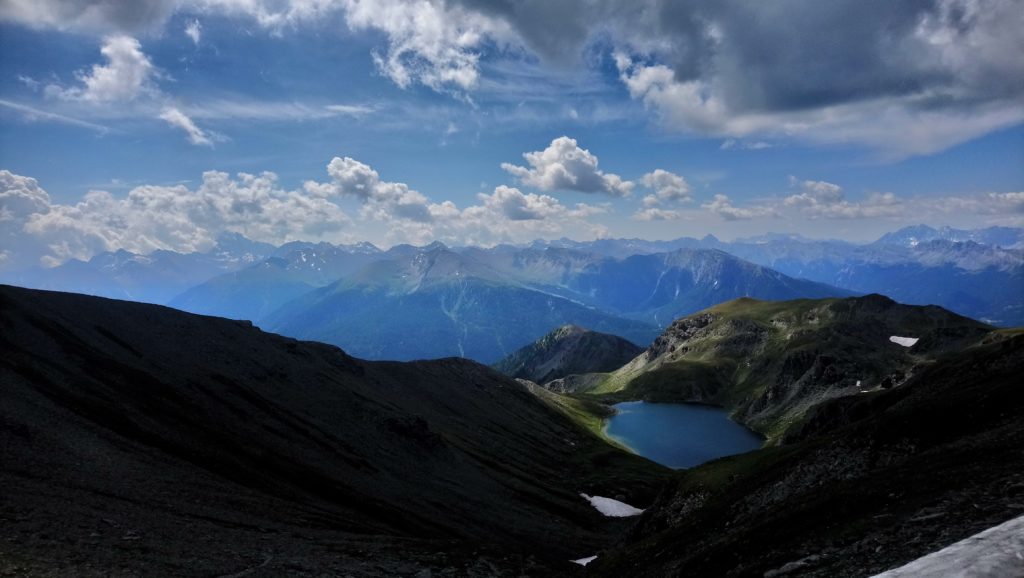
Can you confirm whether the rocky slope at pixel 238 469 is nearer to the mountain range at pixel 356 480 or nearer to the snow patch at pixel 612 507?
the mountain range at pixel 356 480

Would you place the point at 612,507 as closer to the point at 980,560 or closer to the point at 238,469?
the point at 238,469

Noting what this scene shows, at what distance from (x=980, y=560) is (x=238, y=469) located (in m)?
76.8

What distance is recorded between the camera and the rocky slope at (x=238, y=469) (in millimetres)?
42812

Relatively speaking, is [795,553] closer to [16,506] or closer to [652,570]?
[652,570]

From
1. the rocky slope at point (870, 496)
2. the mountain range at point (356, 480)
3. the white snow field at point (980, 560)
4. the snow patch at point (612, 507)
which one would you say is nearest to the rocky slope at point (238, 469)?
the mountain range at point (356, 480)

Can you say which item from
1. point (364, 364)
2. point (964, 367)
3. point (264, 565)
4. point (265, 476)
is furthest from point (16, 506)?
point (364, 364)

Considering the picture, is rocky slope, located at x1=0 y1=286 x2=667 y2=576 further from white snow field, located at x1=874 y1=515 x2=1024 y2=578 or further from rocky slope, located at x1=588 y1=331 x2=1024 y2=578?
white snow field, located at x1=874 y1=515 x2=1024 y2=578

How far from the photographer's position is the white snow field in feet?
37.2

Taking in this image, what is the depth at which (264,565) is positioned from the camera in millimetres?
41688

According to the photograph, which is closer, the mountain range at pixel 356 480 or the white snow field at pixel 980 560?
the white snow field at pixel 980 560

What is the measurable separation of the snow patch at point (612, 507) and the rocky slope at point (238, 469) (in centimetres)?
409

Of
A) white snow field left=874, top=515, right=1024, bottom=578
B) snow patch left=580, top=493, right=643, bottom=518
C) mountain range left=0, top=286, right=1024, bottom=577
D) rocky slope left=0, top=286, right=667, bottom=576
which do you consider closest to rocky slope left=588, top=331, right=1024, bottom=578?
mountain range left=0, top=286, right=1024, bottom=577

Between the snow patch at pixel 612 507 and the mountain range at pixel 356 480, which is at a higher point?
the mountain range at pixel 356 480

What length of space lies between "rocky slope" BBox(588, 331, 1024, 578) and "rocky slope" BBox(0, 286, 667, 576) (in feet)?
71.9
